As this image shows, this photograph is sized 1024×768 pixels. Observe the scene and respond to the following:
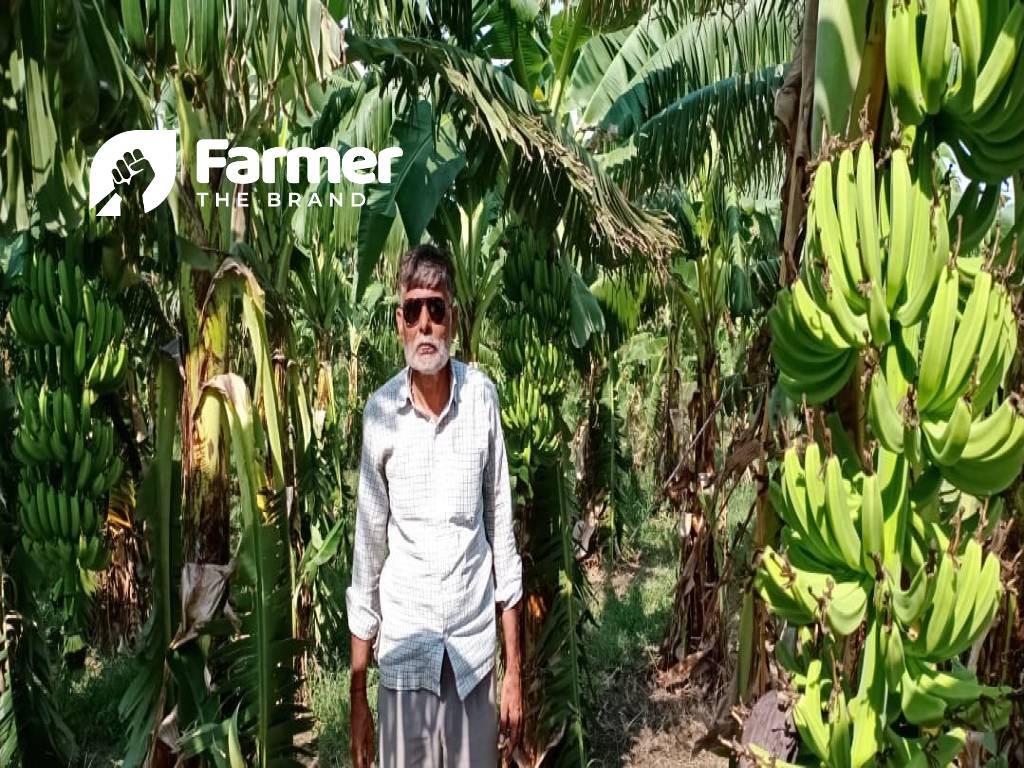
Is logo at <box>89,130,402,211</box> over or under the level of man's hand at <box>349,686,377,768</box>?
over

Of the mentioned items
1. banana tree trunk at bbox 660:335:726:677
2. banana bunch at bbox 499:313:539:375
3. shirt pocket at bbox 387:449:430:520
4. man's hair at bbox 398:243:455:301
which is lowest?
banana tree trunk at bbox 660:335:726:677

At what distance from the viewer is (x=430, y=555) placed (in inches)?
88.0

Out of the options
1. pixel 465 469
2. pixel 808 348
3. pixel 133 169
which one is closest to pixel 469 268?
pixel 133 169

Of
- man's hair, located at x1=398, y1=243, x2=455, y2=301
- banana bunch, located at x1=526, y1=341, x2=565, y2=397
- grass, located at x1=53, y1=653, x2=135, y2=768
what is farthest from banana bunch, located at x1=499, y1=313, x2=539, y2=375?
grass, located at x1=53, y1=653, x2=135, y2=768

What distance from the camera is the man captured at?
224 cm

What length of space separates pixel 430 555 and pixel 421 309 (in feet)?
1.94

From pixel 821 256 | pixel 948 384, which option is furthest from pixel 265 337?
pixel 948 384

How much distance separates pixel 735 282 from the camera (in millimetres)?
6559

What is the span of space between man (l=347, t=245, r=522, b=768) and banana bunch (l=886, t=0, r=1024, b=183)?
3.60 ft

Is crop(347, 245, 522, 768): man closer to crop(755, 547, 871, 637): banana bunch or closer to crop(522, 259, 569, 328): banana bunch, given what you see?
crop(755, 547, 871, 637): banana bunch

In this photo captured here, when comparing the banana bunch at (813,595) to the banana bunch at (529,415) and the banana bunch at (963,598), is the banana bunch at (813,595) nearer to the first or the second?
the banana bunch at (963,598)

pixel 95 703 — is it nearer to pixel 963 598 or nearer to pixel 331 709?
pixel 331 709

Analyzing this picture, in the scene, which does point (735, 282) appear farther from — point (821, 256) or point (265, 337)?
point (821, 256)

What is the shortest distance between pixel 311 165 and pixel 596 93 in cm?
164
